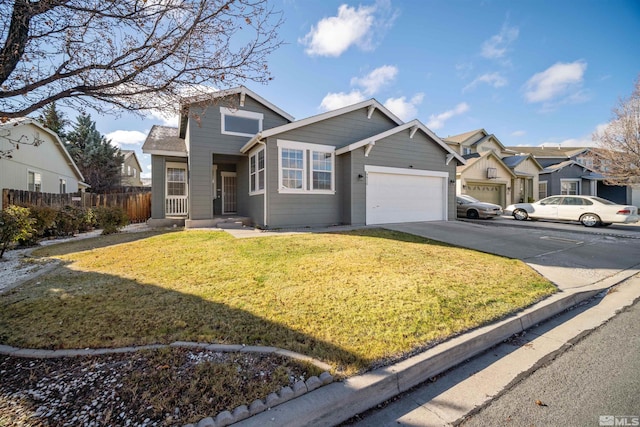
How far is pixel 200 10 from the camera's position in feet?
11.0

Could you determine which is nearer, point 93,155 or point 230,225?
point 230,225

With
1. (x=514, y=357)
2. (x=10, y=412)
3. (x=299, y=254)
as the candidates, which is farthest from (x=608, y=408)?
(x=299, y=254)

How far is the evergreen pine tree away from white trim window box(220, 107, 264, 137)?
20.6 meters

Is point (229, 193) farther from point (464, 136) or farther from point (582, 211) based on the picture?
point (464, 136)

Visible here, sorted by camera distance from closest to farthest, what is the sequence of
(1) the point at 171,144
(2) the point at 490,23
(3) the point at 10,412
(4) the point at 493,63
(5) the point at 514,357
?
(3) the point at 10,412, (5) the point at 514,357, (2) the point at 490,23, (4) the point at 493,63, (1) the point at 171,144

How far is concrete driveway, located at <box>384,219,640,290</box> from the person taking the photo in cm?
571

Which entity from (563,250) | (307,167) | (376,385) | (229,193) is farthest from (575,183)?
(376,385)

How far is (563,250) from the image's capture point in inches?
306

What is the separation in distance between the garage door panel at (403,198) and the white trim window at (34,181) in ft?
66.1

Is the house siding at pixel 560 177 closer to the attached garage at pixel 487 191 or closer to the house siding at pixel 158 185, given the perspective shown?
the attached garage at pixel 487 191

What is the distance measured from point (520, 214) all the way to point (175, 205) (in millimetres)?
19422

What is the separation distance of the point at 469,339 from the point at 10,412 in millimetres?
4037

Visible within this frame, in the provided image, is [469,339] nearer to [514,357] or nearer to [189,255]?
[514,357]

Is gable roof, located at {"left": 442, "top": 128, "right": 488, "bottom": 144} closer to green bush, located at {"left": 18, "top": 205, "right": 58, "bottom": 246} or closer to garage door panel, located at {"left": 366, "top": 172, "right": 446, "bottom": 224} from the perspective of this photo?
garage door panel, located at {"left": 366, "top": 172, "right": 446, "bottom": 224}
